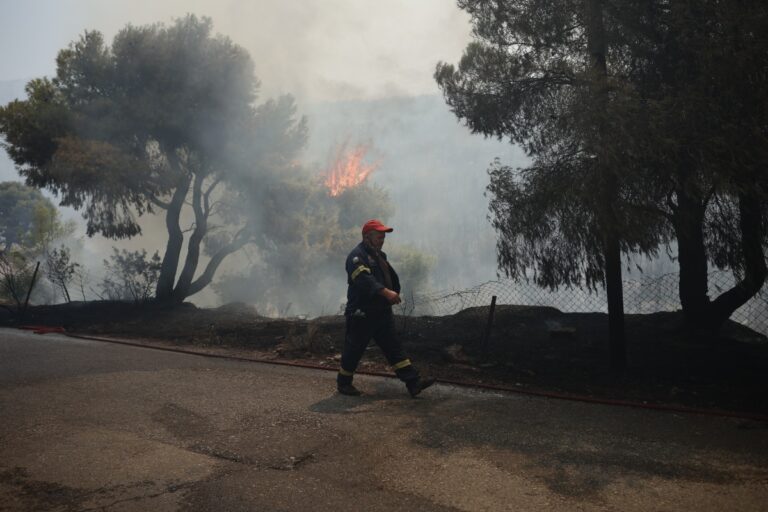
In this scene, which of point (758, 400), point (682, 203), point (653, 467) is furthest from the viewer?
point (682, 203)

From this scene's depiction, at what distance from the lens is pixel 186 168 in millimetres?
18750

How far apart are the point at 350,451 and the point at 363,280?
1.90m

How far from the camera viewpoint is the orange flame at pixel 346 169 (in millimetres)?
29933

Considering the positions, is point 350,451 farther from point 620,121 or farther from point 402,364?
point 620,121

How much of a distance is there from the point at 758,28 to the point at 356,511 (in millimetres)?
6334

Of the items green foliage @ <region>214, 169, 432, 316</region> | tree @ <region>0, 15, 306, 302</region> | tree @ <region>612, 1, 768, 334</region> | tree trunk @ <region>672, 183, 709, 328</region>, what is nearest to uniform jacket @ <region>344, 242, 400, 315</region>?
tree @ <region>612, 1, 768, 334</region>

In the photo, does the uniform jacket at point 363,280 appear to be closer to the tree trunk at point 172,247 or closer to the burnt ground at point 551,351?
the burnt ground at point 551,351

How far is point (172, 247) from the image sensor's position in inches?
720

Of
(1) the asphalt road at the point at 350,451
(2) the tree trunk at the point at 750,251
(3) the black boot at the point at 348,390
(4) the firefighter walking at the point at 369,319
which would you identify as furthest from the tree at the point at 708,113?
(3) the black boot at the point at 348,390

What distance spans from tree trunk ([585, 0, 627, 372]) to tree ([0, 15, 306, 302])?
14117mm

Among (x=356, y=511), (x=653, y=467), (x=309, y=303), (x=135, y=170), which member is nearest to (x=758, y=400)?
(x=653, y=467)

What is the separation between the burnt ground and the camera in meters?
6.12

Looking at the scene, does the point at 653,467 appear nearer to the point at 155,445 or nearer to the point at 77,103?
the point at 155,445

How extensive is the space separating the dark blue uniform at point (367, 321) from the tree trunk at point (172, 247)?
45.5 ft
